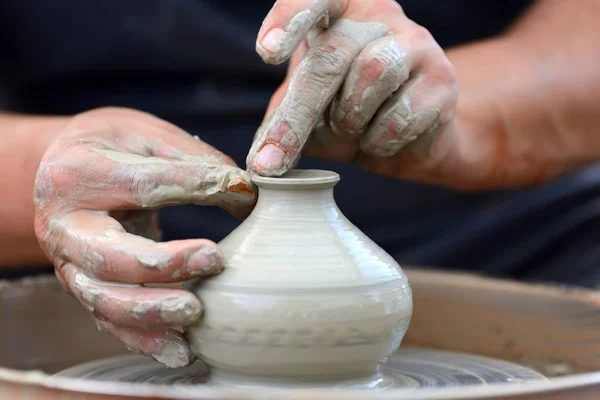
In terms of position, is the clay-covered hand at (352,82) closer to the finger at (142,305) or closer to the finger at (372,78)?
the finger at (372,78)

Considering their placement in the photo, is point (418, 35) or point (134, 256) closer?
point (134, 256)

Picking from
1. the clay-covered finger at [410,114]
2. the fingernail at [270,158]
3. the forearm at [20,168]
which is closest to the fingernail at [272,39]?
the fingernail at [270,158]

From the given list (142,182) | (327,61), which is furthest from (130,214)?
(327,61)

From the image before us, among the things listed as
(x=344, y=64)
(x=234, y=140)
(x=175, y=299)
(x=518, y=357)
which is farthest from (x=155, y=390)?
(x=234, y=140)

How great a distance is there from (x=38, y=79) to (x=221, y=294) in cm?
94

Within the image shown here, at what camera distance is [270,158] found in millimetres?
1044

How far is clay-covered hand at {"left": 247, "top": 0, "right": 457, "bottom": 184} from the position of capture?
1045mm

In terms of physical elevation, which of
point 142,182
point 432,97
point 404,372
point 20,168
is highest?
point 432,97

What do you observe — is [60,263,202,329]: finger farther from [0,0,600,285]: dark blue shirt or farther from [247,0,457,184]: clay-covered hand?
[0,0,600,285]: dark blue shirt

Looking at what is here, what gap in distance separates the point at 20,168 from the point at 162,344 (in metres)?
0.54

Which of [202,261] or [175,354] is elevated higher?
[202,261]

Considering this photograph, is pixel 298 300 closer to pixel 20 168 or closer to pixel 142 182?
pixel 142 182

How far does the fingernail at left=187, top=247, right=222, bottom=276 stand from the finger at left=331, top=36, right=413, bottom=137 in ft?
1.03

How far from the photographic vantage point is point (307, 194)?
1037 mm
